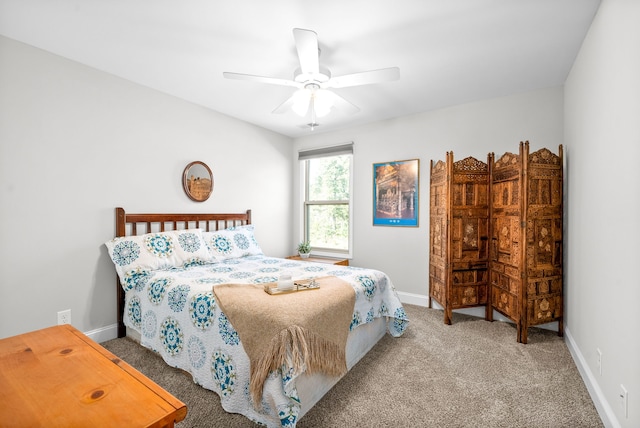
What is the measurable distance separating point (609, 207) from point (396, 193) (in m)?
2.39

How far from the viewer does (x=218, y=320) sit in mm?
1868

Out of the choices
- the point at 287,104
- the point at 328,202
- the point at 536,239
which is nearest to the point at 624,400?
the point at 536,239

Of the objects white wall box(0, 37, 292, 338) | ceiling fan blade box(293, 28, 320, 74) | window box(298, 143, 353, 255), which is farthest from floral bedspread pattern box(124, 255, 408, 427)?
ceiling fan blade box(293, 28, 320, 74)

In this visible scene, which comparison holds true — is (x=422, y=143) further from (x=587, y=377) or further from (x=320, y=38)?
(x=587, y=377)

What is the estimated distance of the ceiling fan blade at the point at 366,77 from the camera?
6.77 ft

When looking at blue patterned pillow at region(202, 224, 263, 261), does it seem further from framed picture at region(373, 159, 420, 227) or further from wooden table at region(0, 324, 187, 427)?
wooden table at region(0, 324, 187, 427)

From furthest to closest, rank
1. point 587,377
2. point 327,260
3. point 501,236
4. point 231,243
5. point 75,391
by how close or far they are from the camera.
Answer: point 327,260 < point 231,243 < point 501,236 < point 587,377 < point 75,391

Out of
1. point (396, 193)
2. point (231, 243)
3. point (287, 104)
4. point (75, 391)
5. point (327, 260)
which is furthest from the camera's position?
point (327, 260)

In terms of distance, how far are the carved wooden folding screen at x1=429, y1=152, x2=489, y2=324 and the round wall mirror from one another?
9.32ft

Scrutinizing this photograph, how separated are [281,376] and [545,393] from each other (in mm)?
1814

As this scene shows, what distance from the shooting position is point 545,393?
1953 mm

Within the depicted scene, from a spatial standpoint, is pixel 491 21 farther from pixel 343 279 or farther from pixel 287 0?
pixel 343 279

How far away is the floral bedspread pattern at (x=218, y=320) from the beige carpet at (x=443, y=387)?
13 cm

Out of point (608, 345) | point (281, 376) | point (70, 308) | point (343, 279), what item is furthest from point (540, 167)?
point (70, 308)
